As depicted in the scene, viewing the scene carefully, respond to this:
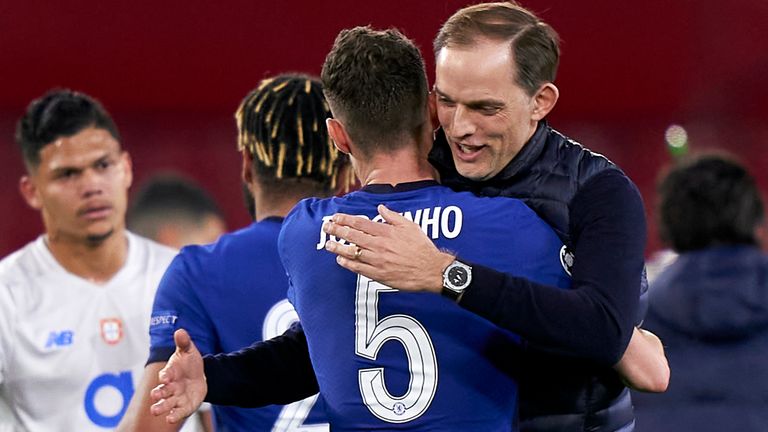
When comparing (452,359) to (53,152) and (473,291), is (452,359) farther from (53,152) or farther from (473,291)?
(53,152)

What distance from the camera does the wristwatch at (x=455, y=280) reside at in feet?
7.19

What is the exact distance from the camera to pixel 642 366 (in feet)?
8.12

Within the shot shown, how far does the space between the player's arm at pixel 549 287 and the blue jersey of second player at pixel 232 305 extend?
857 mm

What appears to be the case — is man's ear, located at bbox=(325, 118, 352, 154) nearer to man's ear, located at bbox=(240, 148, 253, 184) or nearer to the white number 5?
the white number 5

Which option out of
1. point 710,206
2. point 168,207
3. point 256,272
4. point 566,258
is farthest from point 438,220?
point 168,207

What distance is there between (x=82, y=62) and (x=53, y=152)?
392 cm

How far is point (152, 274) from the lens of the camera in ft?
14.1

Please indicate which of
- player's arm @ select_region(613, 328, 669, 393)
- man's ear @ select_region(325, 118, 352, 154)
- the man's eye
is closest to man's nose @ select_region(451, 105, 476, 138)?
man's ear @ select_region(325, 118, 352, 154)

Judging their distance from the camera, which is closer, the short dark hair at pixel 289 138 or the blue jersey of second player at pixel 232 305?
the blue jersey of second player at pixel 232 305

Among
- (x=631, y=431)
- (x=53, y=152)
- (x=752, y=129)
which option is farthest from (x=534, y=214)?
(x=752, y=129)

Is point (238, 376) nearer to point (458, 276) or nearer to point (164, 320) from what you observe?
point (164, 320)

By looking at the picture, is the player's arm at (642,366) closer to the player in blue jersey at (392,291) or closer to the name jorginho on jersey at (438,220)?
the player in blue jersey at (392,291)

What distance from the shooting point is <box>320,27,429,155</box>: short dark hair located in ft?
8.18

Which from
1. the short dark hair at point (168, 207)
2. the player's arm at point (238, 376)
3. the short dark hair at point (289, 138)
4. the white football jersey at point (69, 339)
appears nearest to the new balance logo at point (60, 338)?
the white football jersey at point (69, 339)
